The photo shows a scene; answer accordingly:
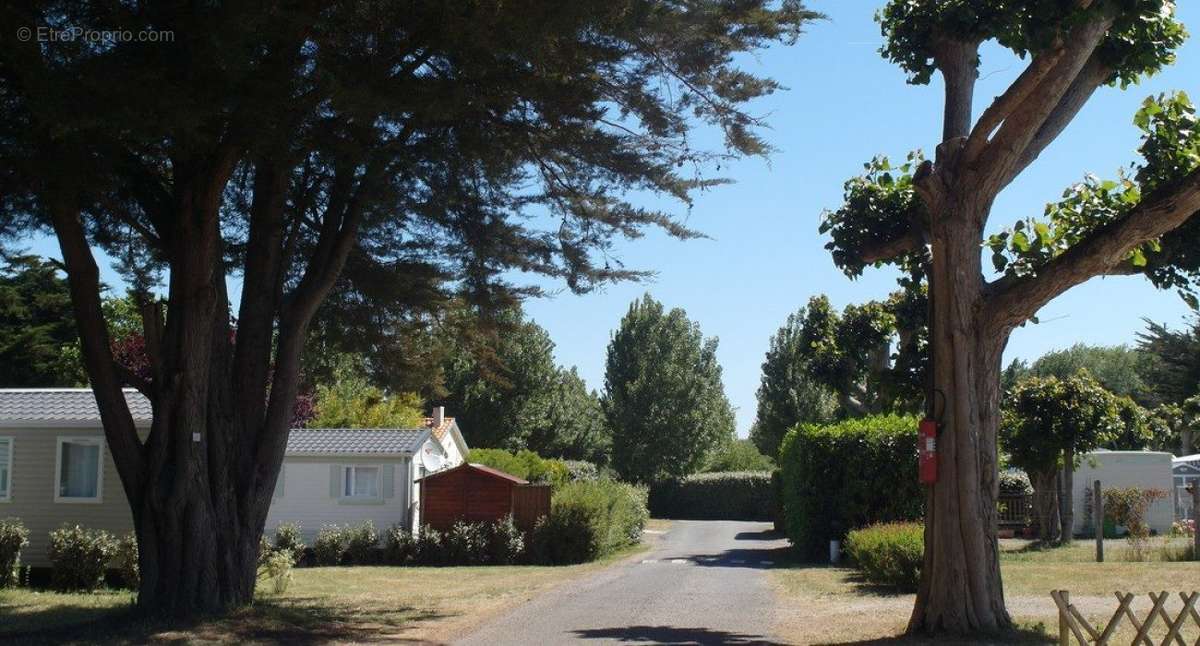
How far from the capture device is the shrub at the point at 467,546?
27.7 m

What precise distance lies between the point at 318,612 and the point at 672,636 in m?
5.69

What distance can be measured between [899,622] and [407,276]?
8.60m

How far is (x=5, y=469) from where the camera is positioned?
22.9 meters

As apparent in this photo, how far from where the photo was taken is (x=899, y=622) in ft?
45.5

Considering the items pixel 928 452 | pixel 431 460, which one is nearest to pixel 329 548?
pixel 431 460

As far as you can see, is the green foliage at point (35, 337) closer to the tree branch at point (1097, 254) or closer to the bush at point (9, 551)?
the bush at point (9, 551)

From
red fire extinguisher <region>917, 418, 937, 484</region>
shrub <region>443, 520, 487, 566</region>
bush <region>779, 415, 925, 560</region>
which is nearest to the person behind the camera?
red fire extinguisher <region>917, 418, 937, 484</region>

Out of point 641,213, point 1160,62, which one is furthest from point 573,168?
point 1160,62

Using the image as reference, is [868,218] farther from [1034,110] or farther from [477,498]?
[477,498]

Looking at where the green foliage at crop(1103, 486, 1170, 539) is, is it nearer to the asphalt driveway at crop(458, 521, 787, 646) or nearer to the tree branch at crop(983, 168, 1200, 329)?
the asphalt driveway at crop(458, 521, 787, 646)

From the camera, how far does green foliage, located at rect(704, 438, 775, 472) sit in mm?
67125

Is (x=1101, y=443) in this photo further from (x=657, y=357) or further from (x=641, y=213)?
(x=657, y=357)

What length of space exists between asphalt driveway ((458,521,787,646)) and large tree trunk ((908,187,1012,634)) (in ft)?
6.66

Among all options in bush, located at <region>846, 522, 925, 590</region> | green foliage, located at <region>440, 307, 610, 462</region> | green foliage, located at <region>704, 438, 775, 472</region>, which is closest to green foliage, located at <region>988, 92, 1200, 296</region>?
bush, located at <region>846, 522, 925, 590</region>
